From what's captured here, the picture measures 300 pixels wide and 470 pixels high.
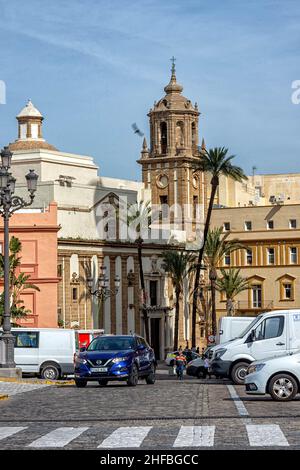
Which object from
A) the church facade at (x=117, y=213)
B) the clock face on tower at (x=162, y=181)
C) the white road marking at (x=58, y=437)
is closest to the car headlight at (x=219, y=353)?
the white road marking at (x=58, y=437)

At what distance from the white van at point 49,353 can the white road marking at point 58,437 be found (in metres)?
27.1

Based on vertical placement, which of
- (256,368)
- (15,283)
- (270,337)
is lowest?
(256,368)

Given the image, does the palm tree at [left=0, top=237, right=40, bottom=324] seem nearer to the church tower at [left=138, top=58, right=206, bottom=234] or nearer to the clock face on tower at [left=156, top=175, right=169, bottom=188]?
the church tower at [left=138, top=58, right=206, bottom=234]

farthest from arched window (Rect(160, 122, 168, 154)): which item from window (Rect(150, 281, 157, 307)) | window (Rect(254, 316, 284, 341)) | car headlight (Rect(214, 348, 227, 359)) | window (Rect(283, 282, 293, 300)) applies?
window (Rect(254, 316, 284, 341))

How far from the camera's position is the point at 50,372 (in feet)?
151

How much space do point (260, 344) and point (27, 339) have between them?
12.4 metres

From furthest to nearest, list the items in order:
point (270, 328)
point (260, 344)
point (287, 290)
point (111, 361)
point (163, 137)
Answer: point (163, 137) → point (287, 290) → point (260, 344) → point (270, 328) → point (111, 361)

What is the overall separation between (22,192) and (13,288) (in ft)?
66.4

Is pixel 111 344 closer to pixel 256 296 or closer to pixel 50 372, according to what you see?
pixel 50 372

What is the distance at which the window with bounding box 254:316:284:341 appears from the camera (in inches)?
1395

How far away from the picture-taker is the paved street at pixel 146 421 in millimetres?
16469

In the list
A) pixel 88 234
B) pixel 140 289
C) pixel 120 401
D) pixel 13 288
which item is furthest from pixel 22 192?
pixel 120 401

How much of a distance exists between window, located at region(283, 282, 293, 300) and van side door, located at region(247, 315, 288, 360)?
7234 cm

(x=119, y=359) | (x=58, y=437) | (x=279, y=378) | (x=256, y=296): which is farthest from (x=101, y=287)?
(x=58, y=437)
